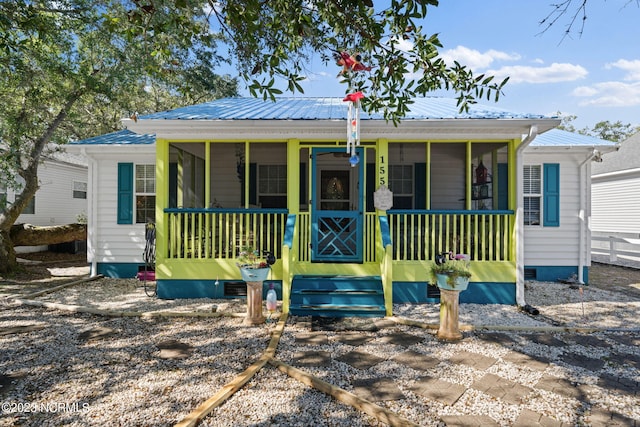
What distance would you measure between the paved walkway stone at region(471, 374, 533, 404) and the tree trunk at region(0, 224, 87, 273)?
964 cm

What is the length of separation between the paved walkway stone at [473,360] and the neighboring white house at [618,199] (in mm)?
9710

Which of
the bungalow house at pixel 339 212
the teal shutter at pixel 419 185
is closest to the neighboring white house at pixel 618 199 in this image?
the bungalow house at pixel 339 212

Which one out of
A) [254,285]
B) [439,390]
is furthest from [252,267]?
[439,390]

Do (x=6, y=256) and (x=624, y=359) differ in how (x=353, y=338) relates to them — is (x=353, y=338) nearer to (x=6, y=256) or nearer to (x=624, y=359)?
(x=624, y=359)

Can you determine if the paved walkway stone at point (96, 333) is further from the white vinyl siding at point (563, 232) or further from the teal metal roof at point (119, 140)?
the white vinyl siding at point (563, 232)

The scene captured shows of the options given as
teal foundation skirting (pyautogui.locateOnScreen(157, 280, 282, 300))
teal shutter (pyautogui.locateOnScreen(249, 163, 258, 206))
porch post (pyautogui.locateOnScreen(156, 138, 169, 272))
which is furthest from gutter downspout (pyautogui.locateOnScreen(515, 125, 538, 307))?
porch post (pyautogui.locateOnScreen(156, 138, 169, 272))

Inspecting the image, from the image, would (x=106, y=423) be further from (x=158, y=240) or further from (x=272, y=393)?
(x=158, y=240)

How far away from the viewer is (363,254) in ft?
18.5

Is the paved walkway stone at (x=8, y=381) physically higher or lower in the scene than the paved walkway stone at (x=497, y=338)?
higher

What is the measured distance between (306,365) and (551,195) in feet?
22.0

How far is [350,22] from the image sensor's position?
10.4 feet

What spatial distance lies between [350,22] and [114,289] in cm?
632

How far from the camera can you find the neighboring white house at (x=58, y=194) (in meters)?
11.7

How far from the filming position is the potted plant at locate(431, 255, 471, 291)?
4004 mm
